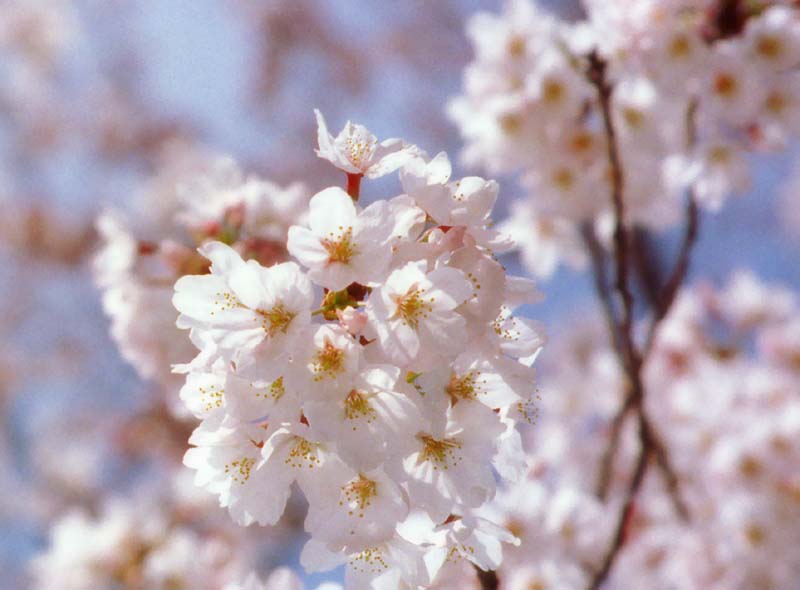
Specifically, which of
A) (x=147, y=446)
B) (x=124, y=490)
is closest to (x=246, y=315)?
(x=147, y=446)

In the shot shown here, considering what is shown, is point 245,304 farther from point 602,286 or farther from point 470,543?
point 602,286

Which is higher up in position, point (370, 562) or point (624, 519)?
point (370, 562)

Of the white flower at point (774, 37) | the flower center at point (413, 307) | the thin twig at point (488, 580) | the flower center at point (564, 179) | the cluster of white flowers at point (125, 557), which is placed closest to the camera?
the flower center at point (413, 307)

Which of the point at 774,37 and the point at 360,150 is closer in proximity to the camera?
the point at 360,150

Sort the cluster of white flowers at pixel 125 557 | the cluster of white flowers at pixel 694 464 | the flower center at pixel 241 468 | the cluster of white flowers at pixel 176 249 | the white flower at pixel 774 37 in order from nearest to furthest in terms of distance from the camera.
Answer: the flower center at pixel 241 468, the cluster of white flowers at pixel 176 249, the white flower at pixel 774 37, the cluster of white flowers at pixel 694 464, the cluster of white flowers at pixel 125 557

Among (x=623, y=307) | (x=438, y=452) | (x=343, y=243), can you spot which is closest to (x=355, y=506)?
(x=438, y=452)

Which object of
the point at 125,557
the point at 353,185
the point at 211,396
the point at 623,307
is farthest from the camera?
the point at 125,557

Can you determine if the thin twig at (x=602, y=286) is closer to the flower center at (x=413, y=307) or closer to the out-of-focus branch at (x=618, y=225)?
the out-of-focus branch at (x=618, y=225)

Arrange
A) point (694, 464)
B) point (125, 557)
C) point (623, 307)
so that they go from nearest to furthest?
1. point (623, 307)
2. point (125, 557)
3. point (694, 464)

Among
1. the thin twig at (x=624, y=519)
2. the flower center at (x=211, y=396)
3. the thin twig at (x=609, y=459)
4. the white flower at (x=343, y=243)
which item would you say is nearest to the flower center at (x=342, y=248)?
the white flower at (x=343, y=243)
